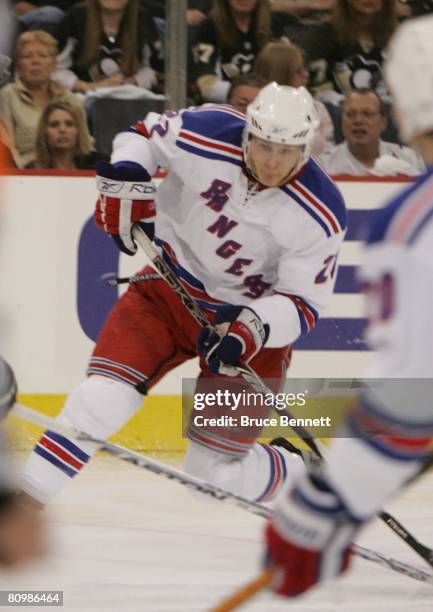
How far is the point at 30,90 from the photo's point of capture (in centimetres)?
476

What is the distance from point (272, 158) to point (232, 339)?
46 centimetres

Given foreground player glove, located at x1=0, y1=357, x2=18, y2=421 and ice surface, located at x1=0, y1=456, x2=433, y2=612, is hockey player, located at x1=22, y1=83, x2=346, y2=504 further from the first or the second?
foreground player glove, located at x1=0, y1=357, x2=18, y2=421

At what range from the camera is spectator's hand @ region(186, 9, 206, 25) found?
15.8ft

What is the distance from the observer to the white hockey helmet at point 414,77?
1881mm

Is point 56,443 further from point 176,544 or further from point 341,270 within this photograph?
point 341,270

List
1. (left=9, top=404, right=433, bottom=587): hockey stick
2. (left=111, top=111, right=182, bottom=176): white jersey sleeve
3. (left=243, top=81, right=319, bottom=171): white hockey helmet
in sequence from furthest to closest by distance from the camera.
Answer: (left=111, top=111, right=182, bottom=176): white jersey sleeve, (left=243, top=81, right=319, bottom=171): white hockey helmet, (left=9, top=404, right=433, bottom=587): hockey stick

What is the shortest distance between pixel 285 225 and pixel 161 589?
99cm

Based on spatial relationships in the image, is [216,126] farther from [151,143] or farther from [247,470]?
[247,470]

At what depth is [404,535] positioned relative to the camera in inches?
140

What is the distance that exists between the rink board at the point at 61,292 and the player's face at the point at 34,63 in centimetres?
37

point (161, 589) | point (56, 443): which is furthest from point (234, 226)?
point (161, 589)

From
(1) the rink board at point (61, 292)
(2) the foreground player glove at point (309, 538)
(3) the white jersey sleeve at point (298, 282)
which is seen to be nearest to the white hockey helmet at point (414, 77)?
(2) the foreground player glove at point (309, 538)

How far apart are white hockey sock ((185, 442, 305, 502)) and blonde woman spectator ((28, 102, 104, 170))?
4.06 feet

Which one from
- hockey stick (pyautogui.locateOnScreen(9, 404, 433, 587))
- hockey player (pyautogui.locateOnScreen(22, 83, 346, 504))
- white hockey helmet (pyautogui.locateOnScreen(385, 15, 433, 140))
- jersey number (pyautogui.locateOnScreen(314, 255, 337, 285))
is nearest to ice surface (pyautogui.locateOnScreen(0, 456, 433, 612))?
hockey stick (pyautogui.locateOnScreen(9, 404, 433, 587))
